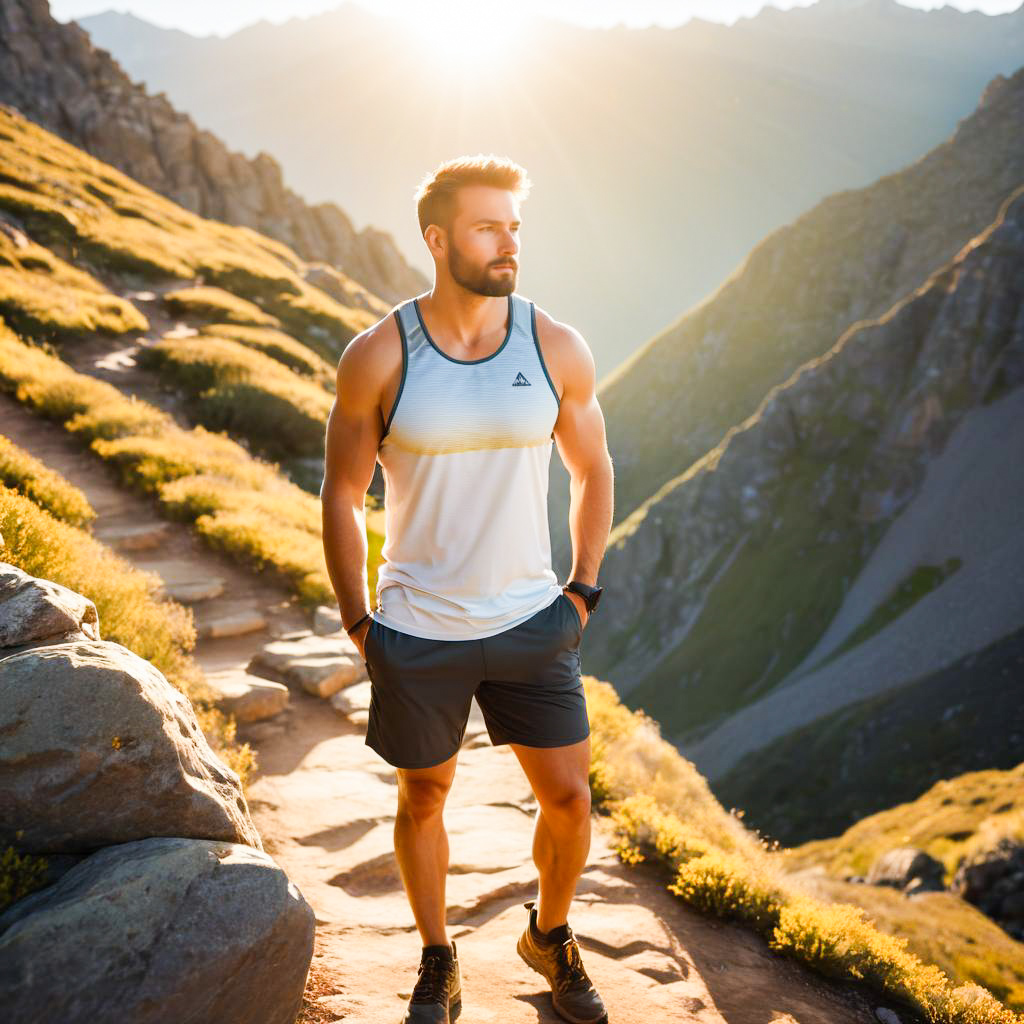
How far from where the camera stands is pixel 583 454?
397cm

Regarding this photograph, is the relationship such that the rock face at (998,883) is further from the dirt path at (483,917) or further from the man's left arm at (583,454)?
the man's left arm at (583,454)

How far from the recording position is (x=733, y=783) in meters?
75.1

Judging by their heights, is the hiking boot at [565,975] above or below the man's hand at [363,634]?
below

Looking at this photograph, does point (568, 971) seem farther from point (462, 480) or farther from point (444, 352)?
point (444, 352)

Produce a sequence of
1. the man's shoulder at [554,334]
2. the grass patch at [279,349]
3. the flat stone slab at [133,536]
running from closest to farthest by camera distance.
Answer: the man's shoulder at [554,334], the flat stone slab at [133,536], the grass patch at [279,349]

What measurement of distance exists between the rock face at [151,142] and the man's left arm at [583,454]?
66.5 m

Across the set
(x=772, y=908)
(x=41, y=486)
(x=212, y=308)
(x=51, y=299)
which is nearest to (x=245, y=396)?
(x=51, y=299)

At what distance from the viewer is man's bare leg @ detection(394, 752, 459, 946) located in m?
3.69

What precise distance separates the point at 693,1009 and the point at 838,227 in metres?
205

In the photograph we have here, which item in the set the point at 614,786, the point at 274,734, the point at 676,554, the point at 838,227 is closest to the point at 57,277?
the point at 274,734

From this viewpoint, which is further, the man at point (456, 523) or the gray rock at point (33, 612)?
the gray rock at point (33, 612)

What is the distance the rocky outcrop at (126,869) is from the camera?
9.34 feet

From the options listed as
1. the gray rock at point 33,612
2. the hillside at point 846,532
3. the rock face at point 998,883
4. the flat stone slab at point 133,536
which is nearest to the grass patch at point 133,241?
the flat stone slab at point 133,536

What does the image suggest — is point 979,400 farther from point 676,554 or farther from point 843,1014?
point 843,1014
